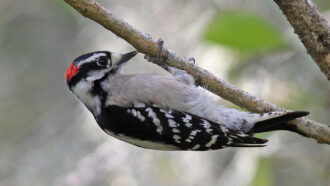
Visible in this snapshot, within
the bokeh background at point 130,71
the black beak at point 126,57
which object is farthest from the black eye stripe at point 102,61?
the bokeh background at point 130,71

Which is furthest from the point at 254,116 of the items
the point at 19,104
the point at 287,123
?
the point at 19,104

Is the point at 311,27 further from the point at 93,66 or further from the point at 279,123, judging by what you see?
the point at 93,66

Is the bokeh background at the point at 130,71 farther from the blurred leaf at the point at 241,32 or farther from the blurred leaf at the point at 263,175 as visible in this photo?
the blurred leaf at the point at 241,32

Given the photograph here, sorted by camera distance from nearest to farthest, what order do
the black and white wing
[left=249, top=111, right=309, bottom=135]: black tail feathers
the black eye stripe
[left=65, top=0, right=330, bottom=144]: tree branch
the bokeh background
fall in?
[left=65, top=0, right=330, bottom=144]: tree branch < [left=249, top=111, right=309, bottom=135]: black tail feathers < the black and white wing < the black eye stripe < the bokeh background

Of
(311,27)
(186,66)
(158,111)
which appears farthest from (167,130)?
(311,27)

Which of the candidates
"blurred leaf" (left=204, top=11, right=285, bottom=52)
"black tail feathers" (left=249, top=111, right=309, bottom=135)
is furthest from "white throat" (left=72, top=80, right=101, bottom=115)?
"black tail feathers" (left=249, top=111, right=309, bottom=135)

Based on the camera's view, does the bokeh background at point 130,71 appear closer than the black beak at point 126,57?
No

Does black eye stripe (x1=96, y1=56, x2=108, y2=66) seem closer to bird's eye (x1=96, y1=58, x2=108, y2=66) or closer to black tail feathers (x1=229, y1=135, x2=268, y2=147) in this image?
Result: bird's eye (x1=96, y1=58, x2=108, y2=66)
